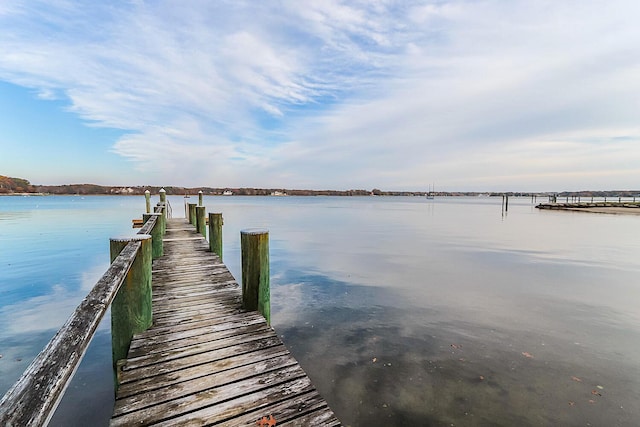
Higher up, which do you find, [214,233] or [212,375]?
[214,233]

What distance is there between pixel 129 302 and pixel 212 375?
1472 millimetres

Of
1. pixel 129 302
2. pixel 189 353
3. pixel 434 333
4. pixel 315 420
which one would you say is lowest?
pixel 434 333

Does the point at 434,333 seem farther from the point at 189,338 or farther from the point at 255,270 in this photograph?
the point at 189,338

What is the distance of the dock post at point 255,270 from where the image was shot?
4.70 m

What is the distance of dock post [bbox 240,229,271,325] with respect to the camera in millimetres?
4699

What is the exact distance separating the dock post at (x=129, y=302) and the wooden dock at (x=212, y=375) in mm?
149

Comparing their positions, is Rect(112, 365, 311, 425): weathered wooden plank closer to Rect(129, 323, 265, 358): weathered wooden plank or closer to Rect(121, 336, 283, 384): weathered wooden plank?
Rect(121, 336, 283, 384): weathered wooden plank

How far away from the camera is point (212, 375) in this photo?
3199 mm

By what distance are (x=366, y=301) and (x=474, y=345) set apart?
3453 millimetres

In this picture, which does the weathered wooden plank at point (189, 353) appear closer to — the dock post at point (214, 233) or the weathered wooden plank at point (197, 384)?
the weathered wooden plank at point (197, 384)

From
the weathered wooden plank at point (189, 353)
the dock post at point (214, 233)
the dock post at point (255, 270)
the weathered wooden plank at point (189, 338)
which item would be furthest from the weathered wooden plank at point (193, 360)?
the dock post at point (214, 233)

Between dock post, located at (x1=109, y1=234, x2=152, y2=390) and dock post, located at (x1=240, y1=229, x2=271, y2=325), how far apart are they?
4.32 feet

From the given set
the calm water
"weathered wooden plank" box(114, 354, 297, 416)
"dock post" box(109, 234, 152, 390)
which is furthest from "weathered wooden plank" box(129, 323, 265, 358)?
the calm water

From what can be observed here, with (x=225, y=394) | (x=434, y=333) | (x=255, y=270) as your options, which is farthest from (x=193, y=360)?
(x=434, y=333)
